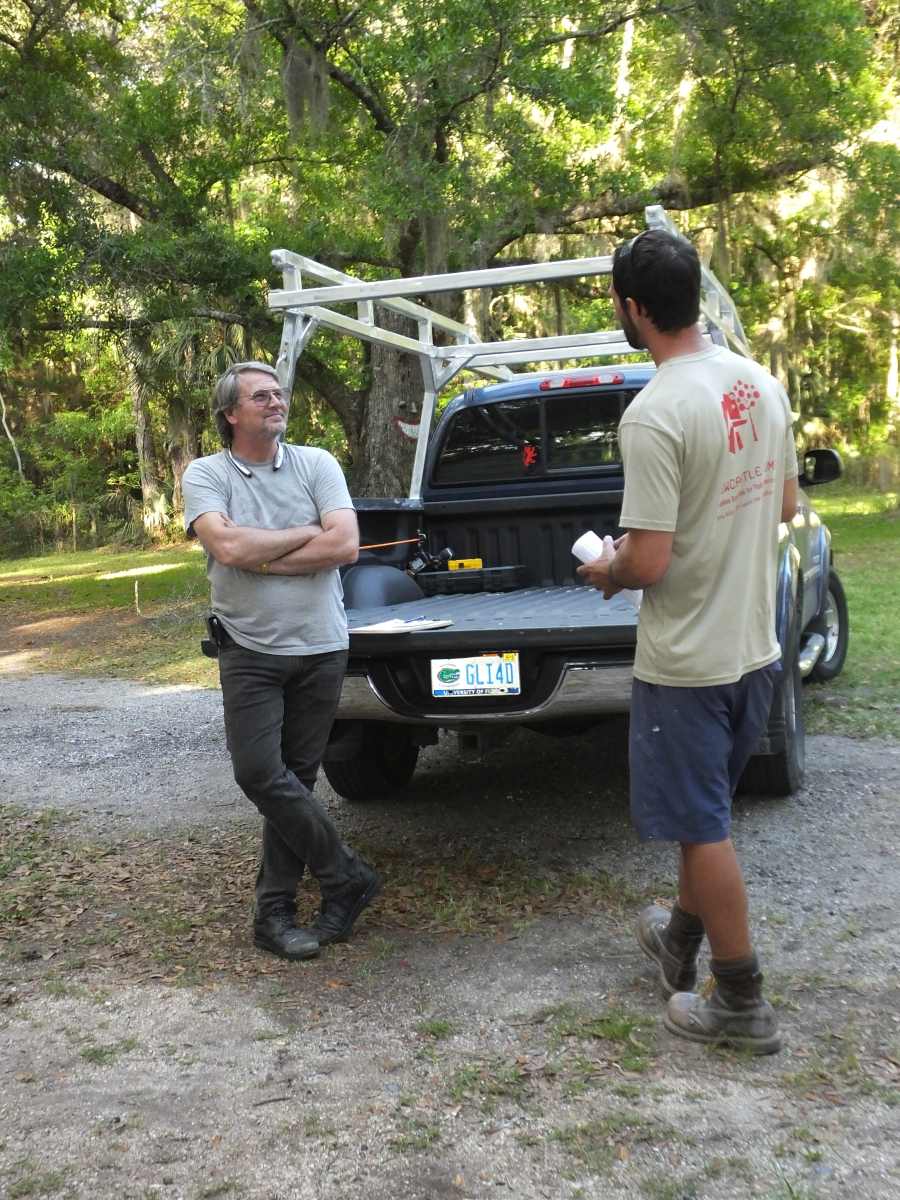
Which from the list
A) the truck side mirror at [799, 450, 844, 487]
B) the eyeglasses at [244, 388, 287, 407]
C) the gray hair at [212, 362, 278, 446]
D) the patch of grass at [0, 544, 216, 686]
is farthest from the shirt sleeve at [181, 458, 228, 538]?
the patch of grass at [0, 544, 216, 686]

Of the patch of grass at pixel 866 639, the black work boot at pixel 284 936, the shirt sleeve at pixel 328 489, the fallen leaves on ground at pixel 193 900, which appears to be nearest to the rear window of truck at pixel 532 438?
the patch of grass at pixel 866 639

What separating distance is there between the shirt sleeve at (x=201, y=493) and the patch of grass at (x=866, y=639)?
13.2 ft

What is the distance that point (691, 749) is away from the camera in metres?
3.22

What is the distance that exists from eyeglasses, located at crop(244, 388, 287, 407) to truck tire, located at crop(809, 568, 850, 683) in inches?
192

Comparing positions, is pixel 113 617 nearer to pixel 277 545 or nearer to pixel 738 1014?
pixel 277 545

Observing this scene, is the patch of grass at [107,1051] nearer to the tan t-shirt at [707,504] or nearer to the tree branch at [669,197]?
the tan t-shirt at [707,504]

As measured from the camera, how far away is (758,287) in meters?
21.0

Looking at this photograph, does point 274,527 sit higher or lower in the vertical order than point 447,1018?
higher

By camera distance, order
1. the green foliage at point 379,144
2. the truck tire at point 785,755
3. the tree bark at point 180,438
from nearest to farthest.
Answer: the truck tire at point 785,755, the green foliage at point 379,144, the tree bark at point 180,438

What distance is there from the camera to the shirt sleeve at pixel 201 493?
4.02m

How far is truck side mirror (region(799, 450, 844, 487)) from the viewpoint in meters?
6.92

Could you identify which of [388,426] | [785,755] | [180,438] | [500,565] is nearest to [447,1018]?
[785,755]

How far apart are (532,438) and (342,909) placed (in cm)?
328

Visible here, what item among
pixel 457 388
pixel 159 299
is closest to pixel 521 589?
pixel 159 299
